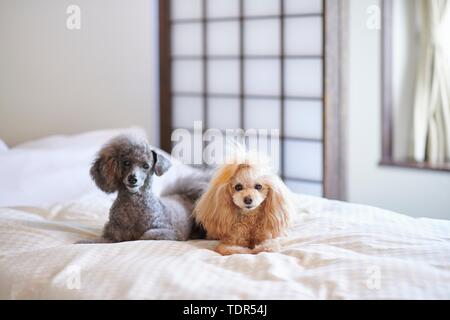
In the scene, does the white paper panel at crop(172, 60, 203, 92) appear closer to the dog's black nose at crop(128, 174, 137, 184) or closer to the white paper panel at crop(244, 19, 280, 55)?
the white paper panel at crop(244, 19, 280, 55)

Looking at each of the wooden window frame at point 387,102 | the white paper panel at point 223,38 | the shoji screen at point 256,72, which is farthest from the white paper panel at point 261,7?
the wooden window frame at point 387,102

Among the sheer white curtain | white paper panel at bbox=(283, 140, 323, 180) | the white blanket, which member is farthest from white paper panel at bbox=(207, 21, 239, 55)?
the white blanket

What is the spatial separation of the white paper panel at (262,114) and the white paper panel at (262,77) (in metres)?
0.05

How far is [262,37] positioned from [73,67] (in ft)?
3.30

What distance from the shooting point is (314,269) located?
5.18 feet

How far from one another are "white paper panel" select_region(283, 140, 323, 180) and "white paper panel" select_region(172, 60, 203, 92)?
26.3 inches

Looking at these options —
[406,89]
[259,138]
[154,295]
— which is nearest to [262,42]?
[259,138]

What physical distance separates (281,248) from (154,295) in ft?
1.56

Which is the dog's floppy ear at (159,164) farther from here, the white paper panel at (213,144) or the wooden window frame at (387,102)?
the wooden window frame at (387,102)

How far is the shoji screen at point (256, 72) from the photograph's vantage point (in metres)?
3.35

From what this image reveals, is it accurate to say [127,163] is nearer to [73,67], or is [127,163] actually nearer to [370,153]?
[73,67]

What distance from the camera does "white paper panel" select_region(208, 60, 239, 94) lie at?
362cm
